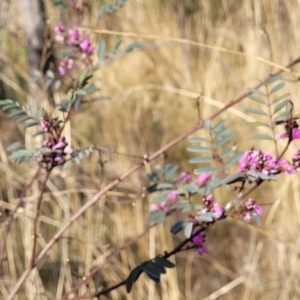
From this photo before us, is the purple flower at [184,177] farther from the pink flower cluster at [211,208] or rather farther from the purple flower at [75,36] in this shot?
the purple flower at [75,36]

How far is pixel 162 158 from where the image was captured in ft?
→ 5.86

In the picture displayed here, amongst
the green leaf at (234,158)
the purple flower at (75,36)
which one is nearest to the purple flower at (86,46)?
the purple flower at (75,36)

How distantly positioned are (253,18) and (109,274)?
55.4 inches

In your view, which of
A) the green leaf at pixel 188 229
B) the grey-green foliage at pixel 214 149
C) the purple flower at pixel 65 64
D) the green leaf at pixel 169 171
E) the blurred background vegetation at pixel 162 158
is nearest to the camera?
the green leaf at pixel 188 229

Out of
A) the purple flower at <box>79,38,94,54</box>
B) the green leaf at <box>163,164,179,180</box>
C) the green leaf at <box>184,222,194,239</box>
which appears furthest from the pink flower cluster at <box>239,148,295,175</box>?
the purple flower at <box>79,38,94,54</box>

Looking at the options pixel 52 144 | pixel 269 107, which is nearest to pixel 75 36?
pixel 52 144

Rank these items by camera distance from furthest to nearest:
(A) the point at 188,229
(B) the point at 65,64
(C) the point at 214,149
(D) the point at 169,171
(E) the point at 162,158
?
(E) the point at 162,158 < (B) the point at 65,64 < (D) the point at 169,171 < (C) the point at 214,149 < (A) the point at 188,229

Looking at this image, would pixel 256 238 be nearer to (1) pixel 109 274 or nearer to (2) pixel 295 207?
(2) pixel 295 207

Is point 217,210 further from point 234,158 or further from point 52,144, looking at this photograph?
point 52,144

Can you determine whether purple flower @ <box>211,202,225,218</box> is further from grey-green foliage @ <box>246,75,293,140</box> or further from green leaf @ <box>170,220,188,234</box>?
grey-green foliage @ <box>246,75,293,140</box>

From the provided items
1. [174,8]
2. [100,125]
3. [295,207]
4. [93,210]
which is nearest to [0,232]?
[93,210]

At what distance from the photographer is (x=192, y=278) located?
5.05ft

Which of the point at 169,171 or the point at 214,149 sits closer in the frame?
the point at 214,149

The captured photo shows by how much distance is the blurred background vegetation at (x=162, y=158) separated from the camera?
1.43 m
